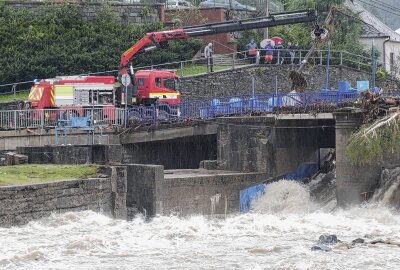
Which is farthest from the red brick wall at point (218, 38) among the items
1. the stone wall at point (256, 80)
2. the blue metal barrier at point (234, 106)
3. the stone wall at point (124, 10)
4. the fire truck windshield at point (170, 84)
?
the blue metal barrier at point (234, 106)

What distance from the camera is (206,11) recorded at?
6619 centimetres

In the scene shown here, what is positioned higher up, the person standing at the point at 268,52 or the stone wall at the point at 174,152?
the person standing at the point at 268,52

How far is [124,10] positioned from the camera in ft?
210

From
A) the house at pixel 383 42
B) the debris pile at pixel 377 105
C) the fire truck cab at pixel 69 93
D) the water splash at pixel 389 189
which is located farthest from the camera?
the house at pixel 383 42

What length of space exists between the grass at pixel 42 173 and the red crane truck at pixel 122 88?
11098mm

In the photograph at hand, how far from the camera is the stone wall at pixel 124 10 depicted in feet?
201

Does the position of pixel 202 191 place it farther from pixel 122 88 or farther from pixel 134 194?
pixel 122 88

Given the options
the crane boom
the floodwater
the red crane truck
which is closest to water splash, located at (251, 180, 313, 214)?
the floodwater

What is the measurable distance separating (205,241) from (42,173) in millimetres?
6490

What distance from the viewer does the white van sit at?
6931 centimetres

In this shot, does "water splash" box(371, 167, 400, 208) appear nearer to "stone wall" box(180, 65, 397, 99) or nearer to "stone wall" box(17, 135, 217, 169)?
"stone wall" box(17, 135, 217, 169)

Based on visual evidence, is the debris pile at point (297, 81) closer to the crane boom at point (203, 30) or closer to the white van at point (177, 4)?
the crane boom at point (203, 30)

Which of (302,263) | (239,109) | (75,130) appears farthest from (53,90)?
(302,263)

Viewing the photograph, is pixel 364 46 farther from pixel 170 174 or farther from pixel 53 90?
pixel 170 174
